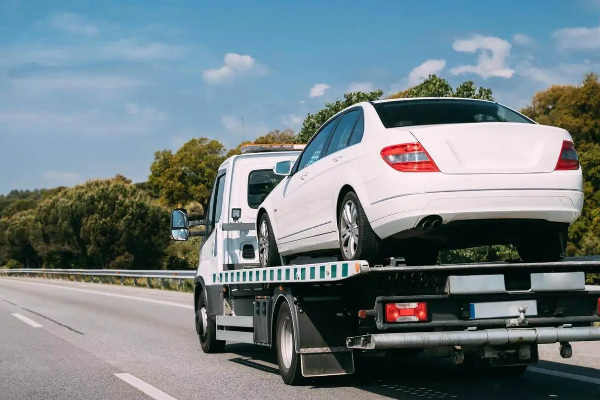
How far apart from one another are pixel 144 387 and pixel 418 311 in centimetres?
321

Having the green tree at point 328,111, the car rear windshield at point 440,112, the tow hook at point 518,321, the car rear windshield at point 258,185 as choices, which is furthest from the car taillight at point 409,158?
the green tree at point 328,111

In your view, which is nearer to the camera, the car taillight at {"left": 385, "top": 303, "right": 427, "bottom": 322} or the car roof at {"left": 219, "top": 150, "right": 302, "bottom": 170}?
the car taillight at {"left": 385, "top": 303, "right": 427, "bottom": 322}

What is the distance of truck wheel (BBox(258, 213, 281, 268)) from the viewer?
9.47 meters

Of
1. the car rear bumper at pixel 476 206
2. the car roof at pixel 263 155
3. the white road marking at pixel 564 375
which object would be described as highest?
the car roof at pixel 263 155

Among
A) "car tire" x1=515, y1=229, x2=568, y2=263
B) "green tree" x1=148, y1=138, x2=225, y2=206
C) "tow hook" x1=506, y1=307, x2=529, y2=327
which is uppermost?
"green tree" x1=148, y1=138, x2=225, y2=206

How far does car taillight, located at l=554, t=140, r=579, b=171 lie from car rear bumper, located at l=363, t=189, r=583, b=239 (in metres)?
0.19

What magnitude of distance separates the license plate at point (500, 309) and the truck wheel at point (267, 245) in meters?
3.41

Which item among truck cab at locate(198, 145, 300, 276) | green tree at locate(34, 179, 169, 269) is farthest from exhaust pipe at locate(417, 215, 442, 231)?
green tree at locate(34, 179, 169, 269)

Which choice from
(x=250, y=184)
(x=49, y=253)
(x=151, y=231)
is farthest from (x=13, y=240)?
(x=250, y=184)

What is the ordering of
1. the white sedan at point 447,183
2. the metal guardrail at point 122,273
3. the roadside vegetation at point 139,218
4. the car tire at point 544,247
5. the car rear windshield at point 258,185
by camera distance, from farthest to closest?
the roadside vegetation at point 139,218
the metal guardrail at point 122,273
the car rear windshield at point 258,185
the car tire at point 544,247
the white sedan at point 447,183

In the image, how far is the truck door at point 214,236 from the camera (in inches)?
432

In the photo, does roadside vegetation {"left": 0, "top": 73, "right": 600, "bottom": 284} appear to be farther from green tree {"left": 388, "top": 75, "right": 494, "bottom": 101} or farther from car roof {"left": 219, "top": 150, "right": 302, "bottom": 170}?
car roof {"left": 219, "top": 150, "right": 302, "bottom": 170}

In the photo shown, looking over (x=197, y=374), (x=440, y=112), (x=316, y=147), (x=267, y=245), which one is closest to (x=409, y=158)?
(x=440, y=112)

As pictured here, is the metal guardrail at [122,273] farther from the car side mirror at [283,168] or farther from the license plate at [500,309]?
the license plate at [500,309]
